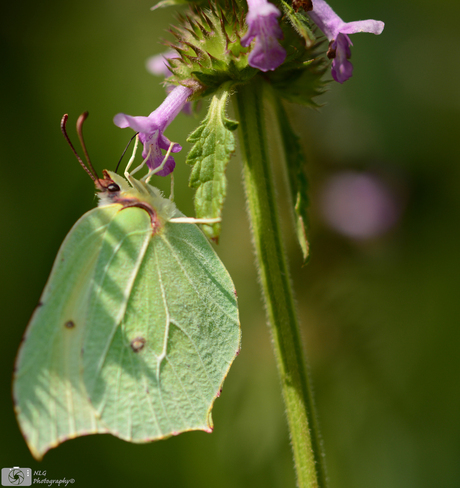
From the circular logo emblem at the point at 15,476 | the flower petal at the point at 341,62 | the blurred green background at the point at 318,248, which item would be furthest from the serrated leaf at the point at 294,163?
the circular logo emblem at the point at 15,476

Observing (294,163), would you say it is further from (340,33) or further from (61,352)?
(61,352)

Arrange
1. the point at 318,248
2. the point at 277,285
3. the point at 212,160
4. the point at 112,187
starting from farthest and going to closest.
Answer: the point at 318,248 < the point at 112,187 < the point at 277,285 < the point at 212,160

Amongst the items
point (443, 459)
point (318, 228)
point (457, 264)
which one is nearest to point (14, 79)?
point (318, 228)

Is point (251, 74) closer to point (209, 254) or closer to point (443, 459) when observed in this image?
point (209, 254)

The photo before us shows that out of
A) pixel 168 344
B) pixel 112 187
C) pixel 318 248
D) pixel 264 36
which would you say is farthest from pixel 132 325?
pixel 318 248

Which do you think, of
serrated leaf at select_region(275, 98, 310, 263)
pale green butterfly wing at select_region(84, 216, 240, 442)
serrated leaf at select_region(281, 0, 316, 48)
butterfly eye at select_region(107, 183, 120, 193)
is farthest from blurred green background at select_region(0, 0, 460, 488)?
serrated leaf at select_region(281, 0, 316, 48)

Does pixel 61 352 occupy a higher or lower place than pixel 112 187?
lower
